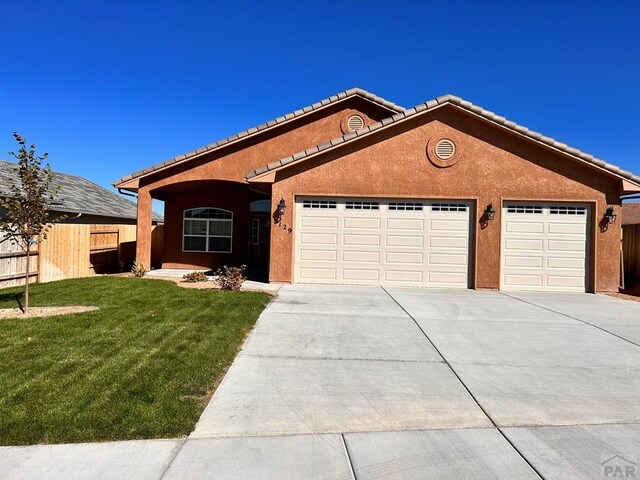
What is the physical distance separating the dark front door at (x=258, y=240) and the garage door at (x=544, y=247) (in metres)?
8.96

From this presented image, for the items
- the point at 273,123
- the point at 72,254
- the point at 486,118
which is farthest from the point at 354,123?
the point at 72,254

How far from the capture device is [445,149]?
12.5m

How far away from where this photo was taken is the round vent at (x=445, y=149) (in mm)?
12523

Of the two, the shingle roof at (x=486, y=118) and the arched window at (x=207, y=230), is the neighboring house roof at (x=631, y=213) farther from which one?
the arched window at (x=207, y=230)

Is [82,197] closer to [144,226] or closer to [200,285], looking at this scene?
[144,226]

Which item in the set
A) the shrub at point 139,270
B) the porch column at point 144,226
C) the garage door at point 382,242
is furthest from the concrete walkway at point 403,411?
the porch column at point 144,226

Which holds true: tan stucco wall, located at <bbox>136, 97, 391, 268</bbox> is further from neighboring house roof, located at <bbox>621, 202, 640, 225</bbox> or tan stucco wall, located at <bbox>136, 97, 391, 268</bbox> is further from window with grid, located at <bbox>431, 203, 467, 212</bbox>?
neighboring house roof, located at <bbox>621, 202, 640, 225</bbox>

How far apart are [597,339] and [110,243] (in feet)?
51.9

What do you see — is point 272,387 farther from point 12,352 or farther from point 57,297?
point 57,297

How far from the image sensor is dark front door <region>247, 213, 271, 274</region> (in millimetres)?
17156

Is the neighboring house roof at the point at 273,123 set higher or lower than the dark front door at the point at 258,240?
higher

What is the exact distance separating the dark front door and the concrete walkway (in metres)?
9.57

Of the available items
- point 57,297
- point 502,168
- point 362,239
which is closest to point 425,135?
point 502,168

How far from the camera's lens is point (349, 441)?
11.7 feet
